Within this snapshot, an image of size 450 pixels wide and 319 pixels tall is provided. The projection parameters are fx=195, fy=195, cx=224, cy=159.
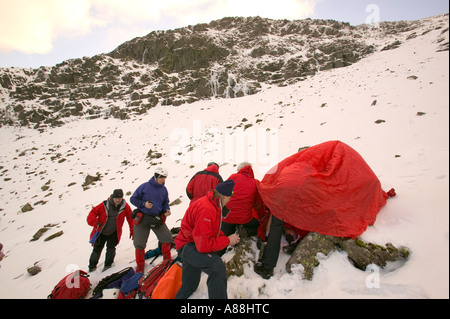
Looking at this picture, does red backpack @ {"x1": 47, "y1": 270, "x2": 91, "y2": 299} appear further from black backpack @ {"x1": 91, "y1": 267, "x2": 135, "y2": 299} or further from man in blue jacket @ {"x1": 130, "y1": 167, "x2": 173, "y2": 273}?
man in blue jacket @ {"x1": 130, "y1": 167, "x2": 173, "y2": 273}

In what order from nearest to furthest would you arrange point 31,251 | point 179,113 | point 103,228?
1. point 103,228
2. point 31,251
3. point 179,113

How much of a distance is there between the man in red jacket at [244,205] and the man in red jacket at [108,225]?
2520 mm

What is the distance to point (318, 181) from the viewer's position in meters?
2.87

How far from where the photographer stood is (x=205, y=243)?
248cm

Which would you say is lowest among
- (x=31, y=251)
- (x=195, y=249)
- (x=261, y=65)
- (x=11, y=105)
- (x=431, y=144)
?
(x=31, y=251)

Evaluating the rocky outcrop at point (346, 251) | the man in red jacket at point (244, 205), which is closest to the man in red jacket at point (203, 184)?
the man in red jacket at point (244, 205)

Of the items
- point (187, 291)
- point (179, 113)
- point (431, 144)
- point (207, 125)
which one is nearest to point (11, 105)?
point (179, 113)

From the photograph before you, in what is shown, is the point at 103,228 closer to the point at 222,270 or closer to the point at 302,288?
the point at 222,270

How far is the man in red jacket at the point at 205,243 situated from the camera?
8.29 feet

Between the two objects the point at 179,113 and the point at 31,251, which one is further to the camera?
the point at 179,113

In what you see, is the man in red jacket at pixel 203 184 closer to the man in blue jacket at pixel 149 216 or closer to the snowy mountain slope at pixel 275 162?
the man in blue jacket at pixel 149 216

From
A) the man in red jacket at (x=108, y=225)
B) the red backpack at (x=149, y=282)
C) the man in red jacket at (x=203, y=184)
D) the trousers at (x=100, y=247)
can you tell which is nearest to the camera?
the red backpack at (x=149, y=282)

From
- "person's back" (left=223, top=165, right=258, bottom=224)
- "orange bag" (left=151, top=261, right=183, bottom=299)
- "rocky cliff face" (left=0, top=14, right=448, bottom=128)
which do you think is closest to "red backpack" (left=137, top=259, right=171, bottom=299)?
"orange bag" (left=151, top=261, right=183, bottom=299)

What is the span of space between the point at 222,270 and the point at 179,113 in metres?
24.1
